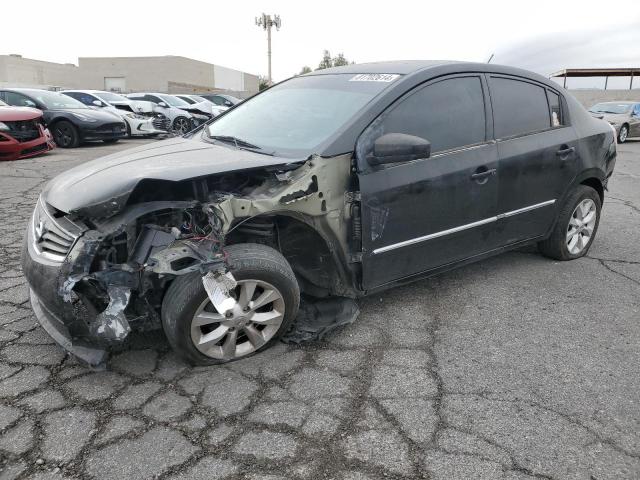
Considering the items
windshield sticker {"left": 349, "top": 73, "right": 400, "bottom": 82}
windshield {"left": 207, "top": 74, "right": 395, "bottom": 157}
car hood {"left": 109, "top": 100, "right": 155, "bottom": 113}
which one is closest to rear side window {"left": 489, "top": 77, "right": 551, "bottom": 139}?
windshield sticker {"left": 349, "top": 73, "right": 400, "bottom": 82}

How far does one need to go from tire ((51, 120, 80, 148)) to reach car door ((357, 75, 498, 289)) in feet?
33.6

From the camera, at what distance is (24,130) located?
352 inches

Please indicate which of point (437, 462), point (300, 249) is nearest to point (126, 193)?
point (300, 249)

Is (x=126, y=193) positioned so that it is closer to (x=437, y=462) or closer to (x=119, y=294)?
(x=119, y=294)

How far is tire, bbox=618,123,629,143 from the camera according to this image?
15.5m

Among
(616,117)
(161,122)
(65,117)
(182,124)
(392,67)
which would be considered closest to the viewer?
(392,67)

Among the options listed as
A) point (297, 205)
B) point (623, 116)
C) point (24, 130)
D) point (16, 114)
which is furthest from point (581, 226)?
point (623, 116)

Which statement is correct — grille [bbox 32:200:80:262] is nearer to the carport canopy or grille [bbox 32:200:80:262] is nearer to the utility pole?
the carport canopy

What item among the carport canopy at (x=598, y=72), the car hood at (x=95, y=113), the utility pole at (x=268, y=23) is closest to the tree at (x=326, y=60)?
the utility pole at (x=268, y=23)

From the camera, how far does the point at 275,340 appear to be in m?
2.86

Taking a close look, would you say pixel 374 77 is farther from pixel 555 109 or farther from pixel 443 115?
pixel 555 109

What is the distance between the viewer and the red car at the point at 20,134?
8.58 meters

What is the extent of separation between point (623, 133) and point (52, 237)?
57.6 feet

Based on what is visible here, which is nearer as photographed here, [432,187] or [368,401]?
[368,401]
